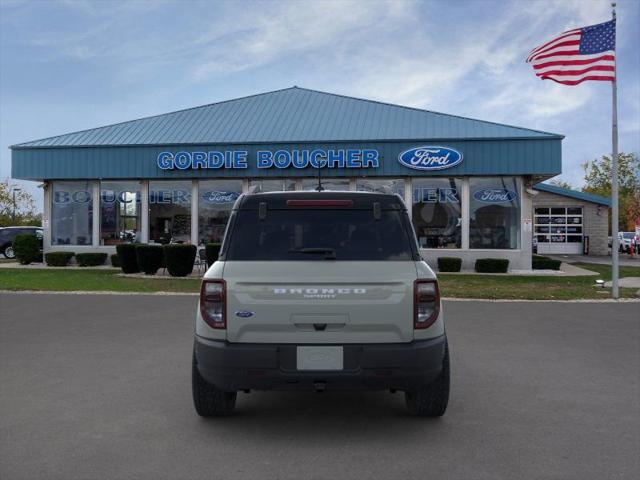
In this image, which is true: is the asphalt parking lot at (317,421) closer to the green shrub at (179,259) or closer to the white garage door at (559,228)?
the green shrub at (179,259)

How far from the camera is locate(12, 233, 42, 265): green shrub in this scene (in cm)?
2542

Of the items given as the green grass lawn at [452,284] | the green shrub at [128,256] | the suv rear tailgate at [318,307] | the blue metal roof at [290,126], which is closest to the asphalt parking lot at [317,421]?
the suv rear tailgate at [318,307]

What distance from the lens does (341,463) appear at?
162 inches

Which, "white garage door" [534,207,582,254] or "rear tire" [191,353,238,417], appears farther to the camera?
"white garage door" [534,207,582,254]

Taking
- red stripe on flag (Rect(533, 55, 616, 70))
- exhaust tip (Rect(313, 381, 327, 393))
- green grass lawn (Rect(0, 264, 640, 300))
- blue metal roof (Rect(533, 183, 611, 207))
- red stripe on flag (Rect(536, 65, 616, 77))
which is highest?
red stripe on flag (Rect(533, 55, 616, 70))

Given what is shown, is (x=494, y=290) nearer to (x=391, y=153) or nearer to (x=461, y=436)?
(x=391, y=153)

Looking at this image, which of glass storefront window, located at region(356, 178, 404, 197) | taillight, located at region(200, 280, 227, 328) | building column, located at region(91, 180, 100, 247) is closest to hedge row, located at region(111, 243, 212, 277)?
building column, located at region(91, 180, 100, 247)

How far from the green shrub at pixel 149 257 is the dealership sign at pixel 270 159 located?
16.8 feet

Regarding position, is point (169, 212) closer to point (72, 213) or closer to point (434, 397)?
point (72, 213)

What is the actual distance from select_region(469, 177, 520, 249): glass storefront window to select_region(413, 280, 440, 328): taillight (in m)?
19.6

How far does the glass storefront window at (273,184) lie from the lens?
24359 mm

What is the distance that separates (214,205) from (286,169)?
3700 millimetres

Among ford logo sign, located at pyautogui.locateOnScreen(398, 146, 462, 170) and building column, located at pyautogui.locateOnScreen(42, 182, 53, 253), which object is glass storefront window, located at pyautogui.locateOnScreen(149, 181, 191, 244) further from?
ford logo sign, located at pyautogui.locateOnScreen(398, 146, 462, 170)

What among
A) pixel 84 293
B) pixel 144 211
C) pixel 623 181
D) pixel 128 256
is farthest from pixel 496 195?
pixel 623 181
